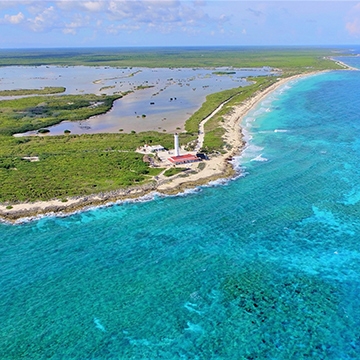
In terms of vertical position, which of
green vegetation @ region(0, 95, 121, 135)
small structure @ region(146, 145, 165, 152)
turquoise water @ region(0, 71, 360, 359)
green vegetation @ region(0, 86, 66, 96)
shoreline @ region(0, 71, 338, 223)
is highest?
green vegetation @ region(0, 86, 66, 96)

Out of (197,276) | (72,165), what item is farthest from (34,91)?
(197,276)

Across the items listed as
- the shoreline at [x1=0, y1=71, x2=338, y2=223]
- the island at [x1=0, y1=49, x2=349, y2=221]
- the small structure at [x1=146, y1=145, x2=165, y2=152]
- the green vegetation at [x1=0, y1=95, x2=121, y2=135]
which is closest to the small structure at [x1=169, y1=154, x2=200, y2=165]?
the island at [x1=0, y1=49, x2=349, y2=221]

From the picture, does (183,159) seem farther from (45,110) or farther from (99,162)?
(45,110)

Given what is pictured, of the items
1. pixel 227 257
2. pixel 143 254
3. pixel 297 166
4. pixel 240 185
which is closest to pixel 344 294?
pixel 227 257

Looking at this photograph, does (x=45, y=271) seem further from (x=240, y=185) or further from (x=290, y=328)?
(x=240, y=185)

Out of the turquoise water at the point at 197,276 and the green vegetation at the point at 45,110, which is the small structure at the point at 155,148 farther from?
the green vegetation at the point at 45,110

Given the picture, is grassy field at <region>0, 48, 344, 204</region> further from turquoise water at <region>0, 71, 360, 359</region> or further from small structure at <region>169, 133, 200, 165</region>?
turquoise water at <region>0, 71, 360, 359</region>
